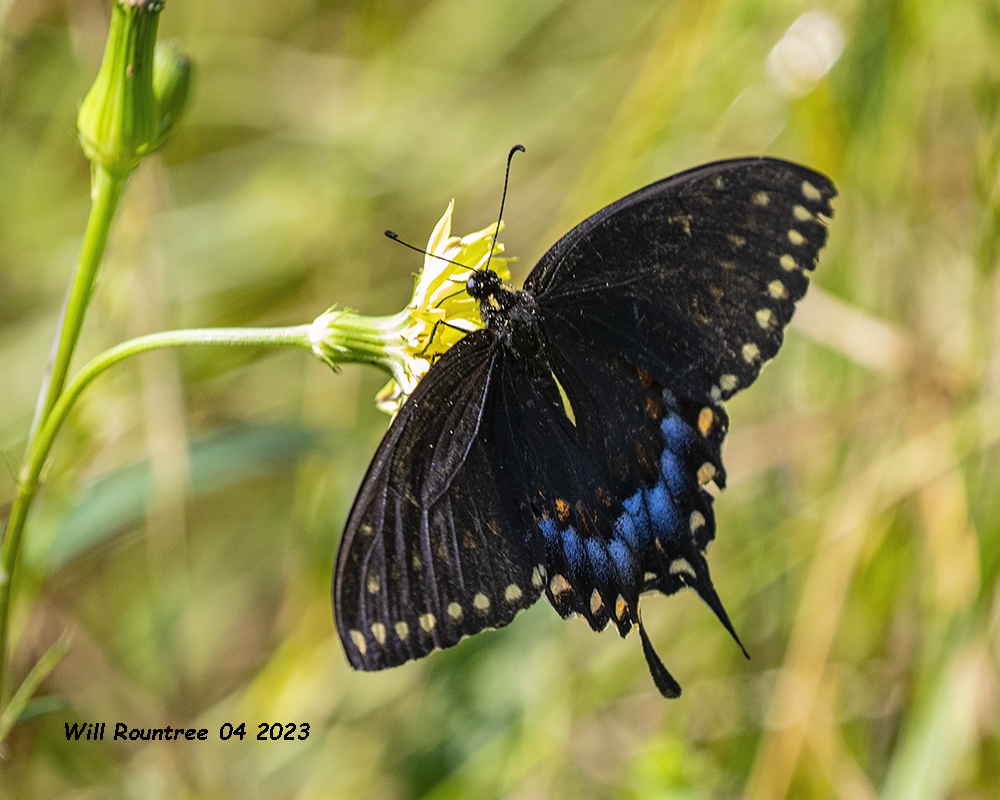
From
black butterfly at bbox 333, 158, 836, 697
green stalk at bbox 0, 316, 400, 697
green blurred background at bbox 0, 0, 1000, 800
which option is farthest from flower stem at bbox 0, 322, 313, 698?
green blurred background at bbox 0, 0, 1000, 800

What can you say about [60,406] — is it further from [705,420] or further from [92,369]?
[705,420]

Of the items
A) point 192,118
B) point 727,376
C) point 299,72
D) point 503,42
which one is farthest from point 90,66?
point 727,376

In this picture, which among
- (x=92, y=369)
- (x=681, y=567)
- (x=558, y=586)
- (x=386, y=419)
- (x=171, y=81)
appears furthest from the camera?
(x=386, y=419)

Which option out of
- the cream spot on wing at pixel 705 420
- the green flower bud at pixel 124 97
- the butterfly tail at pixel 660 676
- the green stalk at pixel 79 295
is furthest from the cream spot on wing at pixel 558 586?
the green flower bud at pixel 124 97

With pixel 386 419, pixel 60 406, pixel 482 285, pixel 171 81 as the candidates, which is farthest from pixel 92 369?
pixel 386 419

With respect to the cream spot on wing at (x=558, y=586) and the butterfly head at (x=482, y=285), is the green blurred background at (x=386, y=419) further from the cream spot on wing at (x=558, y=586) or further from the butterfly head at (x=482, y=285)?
the butterfly head at (x=482, y=285)

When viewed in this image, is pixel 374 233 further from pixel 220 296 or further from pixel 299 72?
pixel 299 72

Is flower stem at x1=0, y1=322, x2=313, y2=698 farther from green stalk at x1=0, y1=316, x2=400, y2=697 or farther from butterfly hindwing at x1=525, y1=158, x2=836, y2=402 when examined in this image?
butterfly hindwing at x1=525, y1=158, x2=836, y2=402

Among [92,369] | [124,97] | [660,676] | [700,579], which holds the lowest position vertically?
[660,676]

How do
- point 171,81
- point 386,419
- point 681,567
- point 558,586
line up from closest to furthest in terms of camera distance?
point 171,81, point 558,586, point 681,567, point 386,419

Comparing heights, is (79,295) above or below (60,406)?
above
